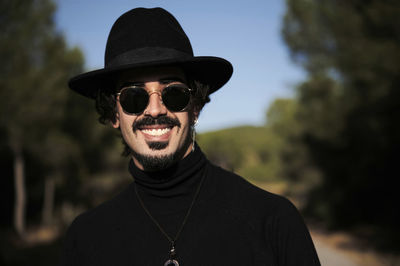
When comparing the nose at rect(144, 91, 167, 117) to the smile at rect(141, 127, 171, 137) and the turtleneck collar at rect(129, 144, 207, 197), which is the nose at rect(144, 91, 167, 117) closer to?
the smile at rect(141, 127, 171, 137)

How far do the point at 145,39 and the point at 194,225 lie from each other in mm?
1059

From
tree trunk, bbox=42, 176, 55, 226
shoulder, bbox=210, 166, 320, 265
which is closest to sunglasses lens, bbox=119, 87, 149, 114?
shoulder, bbox=210, 166, 320, 265

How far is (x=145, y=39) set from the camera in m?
2.12

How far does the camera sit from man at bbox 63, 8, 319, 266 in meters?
1.90

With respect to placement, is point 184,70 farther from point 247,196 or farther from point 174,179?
point 247,196

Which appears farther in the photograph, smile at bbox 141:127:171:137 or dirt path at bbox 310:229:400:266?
dirt path at bbox 310:229:400:266

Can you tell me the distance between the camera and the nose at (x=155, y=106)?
6.87 feet

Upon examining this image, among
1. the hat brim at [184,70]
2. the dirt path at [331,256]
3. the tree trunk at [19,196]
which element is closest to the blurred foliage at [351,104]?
the dirt path at [331,256]

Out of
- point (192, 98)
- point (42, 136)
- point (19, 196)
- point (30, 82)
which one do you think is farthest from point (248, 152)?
point (192, 98)

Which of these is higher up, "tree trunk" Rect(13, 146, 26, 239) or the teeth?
"tree trunk" Rect(13, 146, 26, 239)

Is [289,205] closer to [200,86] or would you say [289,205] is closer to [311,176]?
[200,86]

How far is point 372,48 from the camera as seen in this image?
9.88m

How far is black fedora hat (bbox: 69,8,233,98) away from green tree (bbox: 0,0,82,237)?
44.9 feet

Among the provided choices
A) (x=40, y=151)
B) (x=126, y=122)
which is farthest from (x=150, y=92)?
(x=40, y=151)
